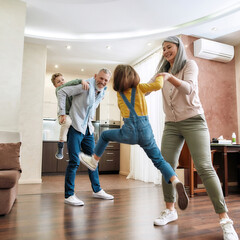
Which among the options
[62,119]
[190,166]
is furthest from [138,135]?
[190,166]

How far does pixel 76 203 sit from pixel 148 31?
10.9ft

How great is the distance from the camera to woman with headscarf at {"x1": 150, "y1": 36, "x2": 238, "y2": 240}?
1.67 meters

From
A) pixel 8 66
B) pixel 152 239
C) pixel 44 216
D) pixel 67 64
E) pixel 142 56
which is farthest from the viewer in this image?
pixel 67 64

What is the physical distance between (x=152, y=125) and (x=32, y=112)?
2.38 m

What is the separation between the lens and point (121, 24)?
4.31 m

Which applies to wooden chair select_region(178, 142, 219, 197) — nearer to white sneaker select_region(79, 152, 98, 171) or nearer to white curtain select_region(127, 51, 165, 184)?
white curtain select_region(127, 51, 165, 184)

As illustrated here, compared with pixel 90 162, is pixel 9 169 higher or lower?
lower

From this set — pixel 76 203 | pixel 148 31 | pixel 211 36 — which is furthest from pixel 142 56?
pixel 76 203

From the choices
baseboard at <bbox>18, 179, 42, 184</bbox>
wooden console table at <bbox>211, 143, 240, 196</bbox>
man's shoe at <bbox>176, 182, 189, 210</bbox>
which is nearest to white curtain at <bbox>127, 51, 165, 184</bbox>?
wooden console table at <bbox>211, 143, 240, 196</bbox>

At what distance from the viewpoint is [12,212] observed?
2330 millimetres

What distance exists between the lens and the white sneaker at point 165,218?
1.94m

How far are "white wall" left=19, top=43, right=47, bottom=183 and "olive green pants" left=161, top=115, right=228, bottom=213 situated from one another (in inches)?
132

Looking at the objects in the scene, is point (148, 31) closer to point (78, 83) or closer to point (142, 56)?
point (142, 56)

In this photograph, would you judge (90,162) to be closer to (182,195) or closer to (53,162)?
(182,195)
